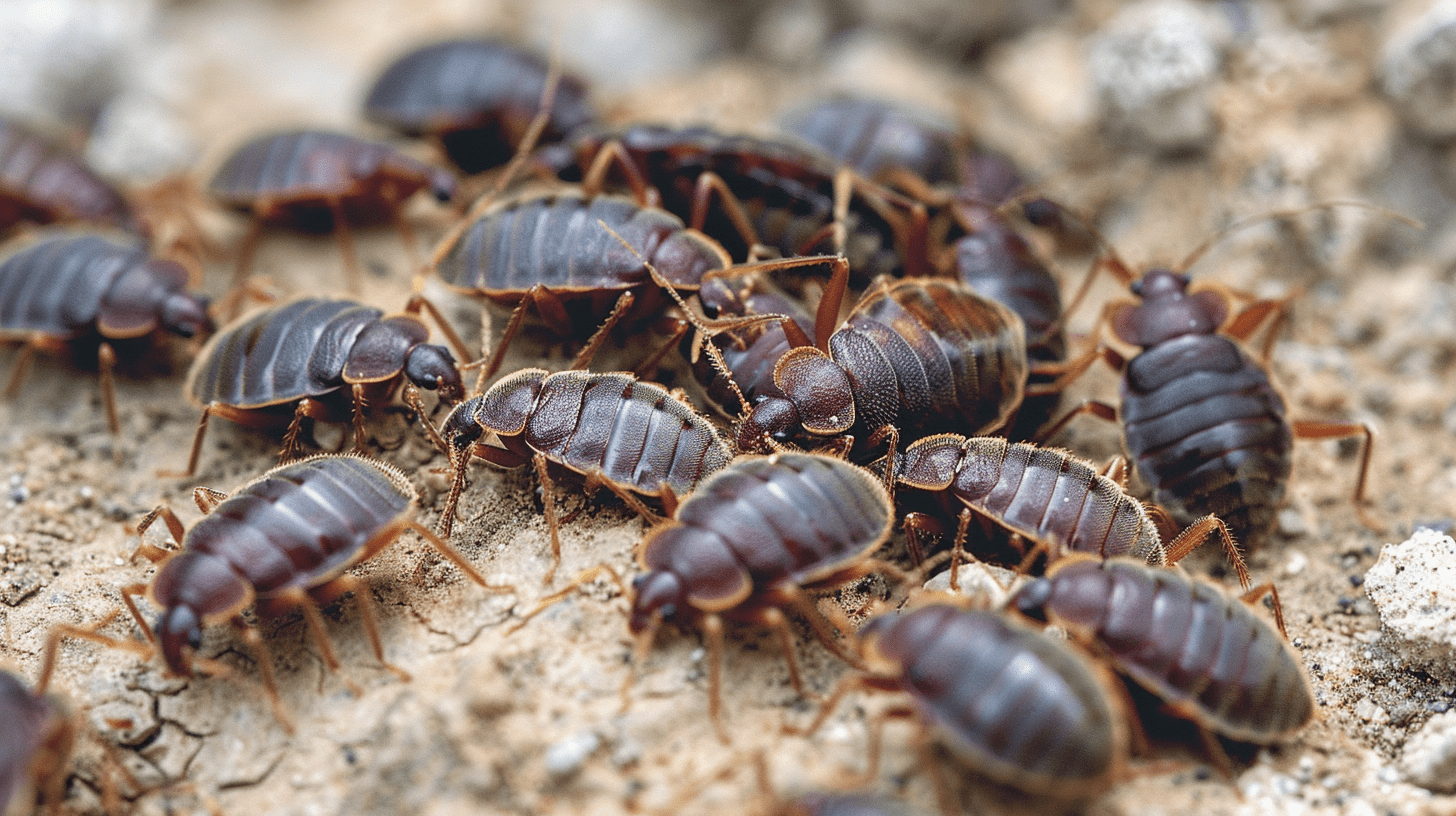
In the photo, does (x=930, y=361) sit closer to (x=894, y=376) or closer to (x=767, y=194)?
(x=894, y=376)

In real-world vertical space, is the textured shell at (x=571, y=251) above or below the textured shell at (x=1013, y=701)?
above

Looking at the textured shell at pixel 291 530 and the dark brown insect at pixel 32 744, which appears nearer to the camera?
the dark brown insect at pixel 32 744

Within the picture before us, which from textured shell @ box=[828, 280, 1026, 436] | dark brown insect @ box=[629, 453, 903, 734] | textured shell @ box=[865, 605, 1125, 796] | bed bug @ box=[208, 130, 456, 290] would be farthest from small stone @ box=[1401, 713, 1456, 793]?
bed bug @ box=[208, 130, 456, 290]

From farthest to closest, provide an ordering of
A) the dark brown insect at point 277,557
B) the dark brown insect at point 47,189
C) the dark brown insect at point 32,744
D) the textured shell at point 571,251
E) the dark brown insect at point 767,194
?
the dark brown insect at point 47,189, the dark brown insect at point 767,194, the textured shell at point 571,251, the dark brown insect at point 277,557, the dark brown insect at point 32,744

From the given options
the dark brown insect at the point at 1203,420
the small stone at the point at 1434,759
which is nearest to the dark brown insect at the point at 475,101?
the dark brown insect at the point at 1203,420

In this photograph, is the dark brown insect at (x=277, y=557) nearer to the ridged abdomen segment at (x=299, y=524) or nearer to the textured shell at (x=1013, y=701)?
the ridged abdomen segment at (x=299, y=524)

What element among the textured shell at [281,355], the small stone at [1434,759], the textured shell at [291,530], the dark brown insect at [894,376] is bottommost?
the small stone at [1434,759]

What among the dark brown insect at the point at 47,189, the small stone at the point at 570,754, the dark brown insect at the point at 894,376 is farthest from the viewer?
the dark brown insect at the point at 47,189
